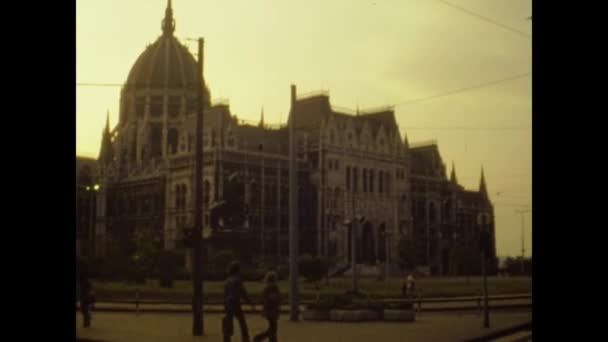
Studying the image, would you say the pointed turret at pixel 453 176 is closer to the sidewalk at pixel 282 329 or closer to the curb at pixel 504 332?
the sidewalk at pixel 282 329

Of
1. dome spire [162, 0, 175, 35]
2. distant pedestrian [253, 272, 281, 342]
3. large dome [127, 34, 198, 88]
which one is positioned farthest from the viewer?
large dome [127, 34, 198, 88]

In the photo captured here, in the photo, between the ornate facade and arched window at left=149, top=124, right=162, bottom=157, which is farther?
arched window at left=149, top=124, right=162, bottom=157

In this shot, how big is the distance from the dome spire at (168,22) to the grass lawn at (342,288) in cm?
299

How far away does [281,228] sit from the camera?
1027 centimetres

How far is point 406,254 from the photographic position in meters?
10.2

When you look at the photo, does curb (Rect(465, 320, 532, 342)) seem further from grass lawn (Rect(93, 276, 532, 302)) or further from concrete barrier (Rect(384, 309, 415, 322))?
concrete barrier (Rect(384, 309, 415, 322))

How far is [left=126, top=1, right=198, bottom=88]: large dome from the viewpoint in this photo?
800 cm

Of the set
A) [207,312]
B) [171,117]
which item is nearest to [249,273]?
[207,312]

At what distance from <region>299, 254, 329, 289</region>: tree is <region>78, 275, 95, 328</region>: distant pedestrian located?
3.17m

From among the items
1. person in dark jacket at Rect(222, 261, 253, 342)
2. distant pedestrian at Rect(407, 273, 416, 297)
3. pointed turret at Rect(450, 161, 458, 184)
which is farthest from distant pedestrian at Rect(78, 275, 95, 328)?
pointed turret at Rect(450, 161, 458, 184)

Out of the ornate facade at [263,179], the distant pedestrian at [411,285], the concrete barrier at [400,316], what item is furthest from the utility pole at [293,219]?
the distant pedestrian at [411,285]
